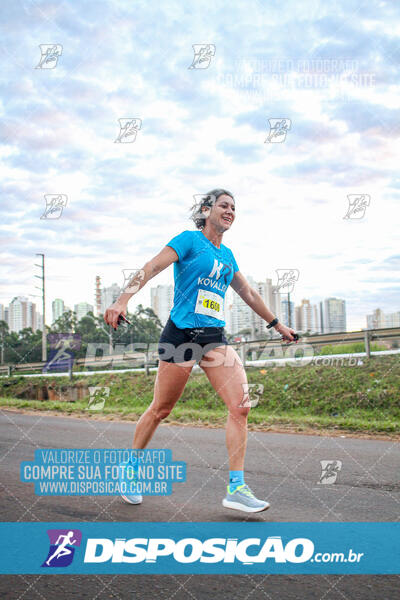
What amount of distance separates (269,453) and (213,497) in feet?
7.14

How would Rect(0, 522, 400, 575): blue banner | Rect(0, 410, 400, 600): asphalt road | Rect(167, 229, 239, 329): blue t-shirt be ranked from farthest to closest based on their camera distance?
Rect(167, 229, 239, 329): blue t-shirt → Rect(0, 522, 400, 575): blue banner → Rect(0, 410, 400, 600): asphalt road

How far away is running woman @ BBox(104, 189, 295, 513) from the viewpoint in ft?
12.5

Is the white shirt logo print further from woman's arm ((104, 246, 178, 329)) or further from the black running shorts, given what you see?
the black running shorts

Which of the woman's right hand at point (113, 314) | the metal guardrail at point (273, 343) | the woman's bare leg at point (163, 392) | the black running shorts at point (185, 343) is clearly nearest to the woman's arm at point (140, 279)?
the woman's right hand at point (113, 314)

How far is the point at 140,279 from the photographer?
3676mm

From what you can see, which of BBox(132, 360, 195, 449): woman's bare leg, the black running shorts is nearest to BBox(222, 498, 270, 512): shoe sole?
BBox(132, 360, 195, 449): woman's bare leg

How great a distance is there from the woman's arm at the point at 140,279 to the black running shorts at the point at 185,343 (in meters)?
0.45

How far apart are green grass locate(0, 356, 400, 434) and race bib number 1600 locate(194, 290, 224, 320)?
5.25 metres

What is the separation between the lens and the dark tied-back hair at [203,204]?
13.6 feet

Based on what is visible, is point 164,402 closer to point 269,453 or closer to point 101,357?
point 269,453

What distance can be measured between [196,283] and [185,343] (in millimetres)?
437

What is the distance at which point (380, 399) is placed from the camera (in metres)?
10.9

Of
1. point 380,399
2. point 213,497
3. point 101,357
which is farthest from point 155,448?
point 101,357

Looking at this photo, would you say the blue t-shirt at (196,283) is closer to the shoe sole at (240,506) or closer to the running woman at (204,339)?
the running woman at (204,339)
